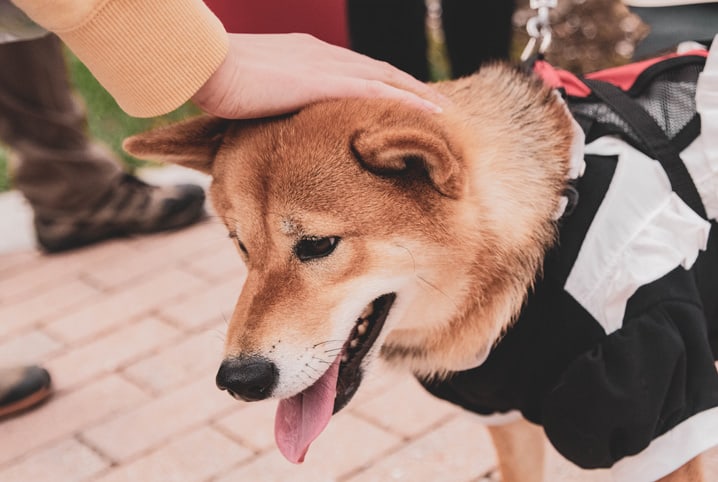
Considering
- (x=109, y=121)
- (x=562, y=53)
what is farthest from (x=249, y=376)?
(x=562, y=53)

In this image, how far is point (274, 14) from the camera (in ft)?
11.3

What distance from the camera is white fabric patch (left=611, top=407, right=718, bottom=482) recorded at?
182cm

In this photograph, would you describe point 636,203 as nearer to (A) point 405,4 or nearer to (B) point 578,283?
(B) point 578,283

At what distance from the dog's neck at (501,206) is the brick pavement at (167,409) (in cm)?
53

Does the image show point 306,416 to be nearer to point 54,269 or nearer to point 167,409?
point 167,409

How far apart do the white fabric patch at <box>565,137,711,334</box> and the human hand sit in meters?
0.45

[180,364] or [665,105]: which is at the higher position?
[665,105]

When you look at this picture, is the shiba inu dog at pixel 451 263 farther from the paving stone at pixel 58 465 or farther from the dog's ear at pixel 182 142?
the paving stone at pixel 58 465

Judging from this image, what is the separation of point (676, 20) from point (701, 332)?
1.07 metres

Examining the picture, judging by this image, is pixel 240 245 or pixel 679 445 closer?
pixel 679 445

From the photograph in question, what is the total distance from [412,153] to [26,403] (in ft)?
6.44

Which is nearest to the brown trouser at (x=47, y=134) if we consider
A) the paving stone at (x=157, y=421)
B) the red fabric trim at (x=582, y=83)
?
the paving stone at (x=157, y=421)

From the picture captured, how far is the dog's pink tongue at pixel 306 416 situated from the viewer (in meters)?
1.94

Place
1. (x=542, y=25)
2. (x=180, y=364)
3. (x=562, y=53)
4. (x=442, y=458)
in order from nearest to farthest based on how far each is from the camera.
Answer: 1. (x=542, y=25)
2. (x=442, y=458)
3. (x=180, y=364)
4. (x=562, y=53)
